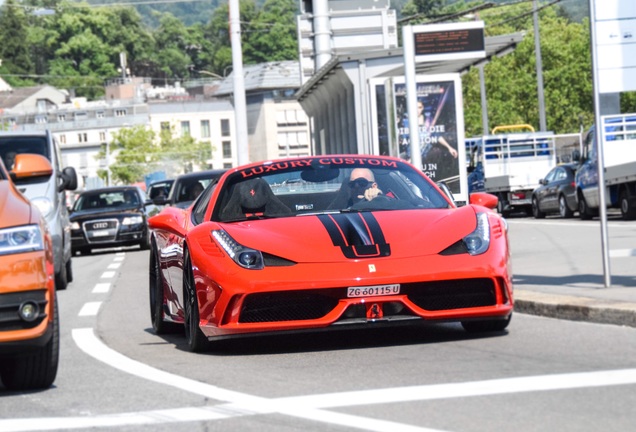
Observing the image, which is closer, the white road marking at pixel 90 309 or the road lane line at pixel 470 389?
the road lane line at pixel 470 389

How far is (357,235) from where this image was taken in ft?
28.2

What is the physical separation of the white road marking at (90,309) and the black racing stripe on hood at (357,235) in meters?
4.97

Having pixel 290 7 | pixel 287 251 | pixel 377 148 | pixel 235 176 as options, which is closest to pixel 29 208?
pixel 287 251

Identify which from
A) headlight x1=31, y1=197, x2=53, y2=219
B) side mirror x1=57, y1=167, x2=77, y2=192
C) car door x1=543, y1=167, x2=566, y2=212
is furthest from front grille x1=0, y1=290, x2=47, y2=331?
car door x1=543, y1=167, x2=566, y2=212

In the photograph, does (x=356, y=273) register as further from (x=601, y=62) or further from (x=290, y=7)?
(x=290, y=7)

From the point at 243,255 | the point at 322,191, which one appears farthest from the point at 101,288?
the point at 243,255

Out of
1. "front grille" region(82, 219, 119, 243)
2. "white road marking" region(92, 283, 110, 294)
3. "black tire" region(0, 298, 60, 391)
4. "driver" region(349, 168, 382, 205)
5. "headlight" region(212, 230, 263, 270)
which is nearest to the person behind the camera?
"black tire" region(0, 298, 60, 391)

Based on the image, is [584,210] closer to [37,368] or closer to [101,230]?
[101,230]

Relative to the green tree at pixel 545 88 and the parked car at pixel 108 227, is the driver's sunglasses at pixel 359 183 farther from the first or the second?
the green tree at pixel 545 88

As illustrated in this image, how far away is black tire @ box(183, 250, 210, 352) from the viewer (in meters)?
8.84

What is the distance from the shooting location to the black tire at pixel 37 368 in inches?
293

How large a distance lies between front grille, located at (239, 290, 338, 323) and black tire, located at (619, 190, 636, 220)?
20321 millimetres

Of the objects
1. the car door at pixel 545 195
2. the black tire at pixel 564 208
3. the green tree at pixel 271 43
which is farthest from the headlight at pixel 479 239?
the green tree at pixel 271 43

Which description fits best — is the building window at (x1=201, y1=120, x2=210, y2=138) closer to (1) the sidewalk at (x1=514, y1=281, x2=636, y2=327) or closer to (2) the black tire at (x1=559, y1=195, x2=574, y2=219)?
(2) the black tire at (x1=559, y1=195, x2=574, y2=219)
